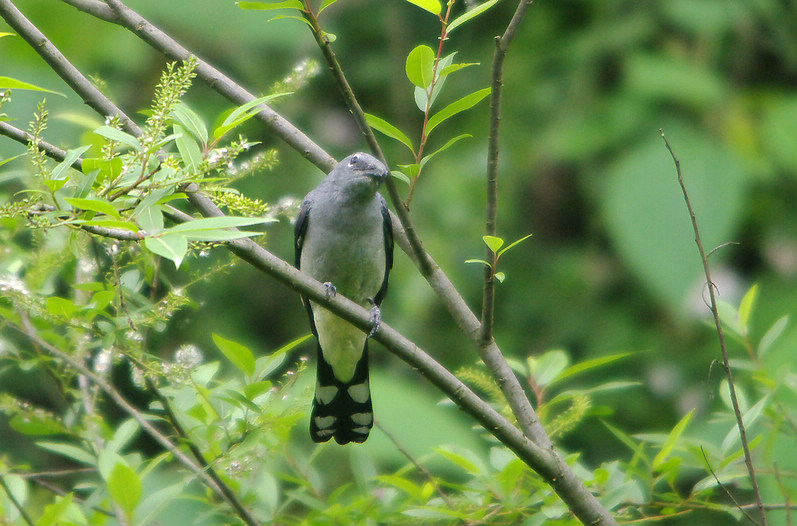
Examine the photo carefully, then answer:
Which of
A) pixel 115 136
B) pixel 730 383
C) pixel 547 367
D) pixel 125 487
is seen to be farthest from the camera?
pixel 547 367

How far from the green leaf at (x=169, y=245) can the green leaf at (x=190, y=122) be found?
467mm

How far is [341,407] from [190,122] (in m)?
1.66

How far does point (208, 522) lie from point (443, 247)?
2.78m

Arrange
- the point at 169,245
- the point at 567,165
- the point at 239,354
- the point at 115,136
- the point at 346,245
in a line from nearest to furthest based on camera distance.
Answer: the point at 169,245
the point at 115,136
the point at 239,354
the point at 346,245
the point at 567,165

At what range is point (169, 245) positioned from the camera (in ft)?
4.51

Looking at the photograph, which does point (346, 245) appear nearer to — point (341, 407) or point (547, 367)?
point (341, 407)

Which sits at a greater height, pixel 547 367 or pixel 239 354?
pixel 239 354

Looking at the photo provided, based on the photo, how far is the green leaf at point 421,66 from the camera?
1952mm

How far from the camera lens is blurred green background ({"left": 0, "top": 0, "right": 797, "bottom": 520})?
177 inches

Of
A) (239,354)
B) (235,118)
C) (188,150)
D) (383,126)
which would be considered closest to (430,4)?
(383,126)

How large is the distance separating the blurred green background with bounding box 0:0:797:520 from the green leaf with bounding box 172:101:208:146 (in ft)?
8.03

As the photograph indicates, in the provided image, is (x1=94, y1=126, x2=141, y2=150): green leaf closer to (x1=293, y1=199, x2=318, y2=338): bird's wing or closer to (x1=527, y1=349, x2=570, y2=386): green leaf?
(x1=527, y1=349, x2=570, y2=386): green leaf

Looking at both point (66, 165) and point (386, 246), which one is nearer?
point (66, 165)

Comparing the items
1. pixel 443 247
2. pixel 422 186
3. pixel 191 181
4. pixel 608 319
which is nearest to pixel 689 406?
pixel 608 319
